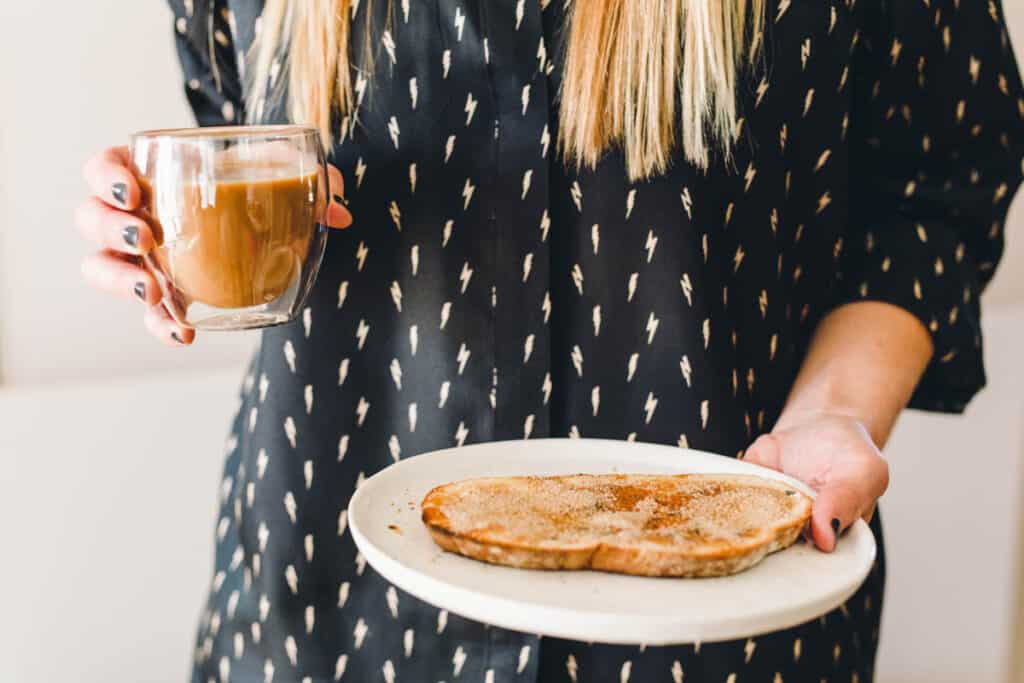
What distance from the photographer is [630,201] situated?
2.33 feet

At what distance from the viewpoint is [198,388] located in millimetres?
1265

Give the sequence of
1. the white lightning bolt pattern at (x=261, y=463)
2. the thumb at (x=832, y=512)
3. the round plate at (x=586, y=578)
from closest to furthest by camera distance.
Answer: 1. the round plate at (x=586, y=578)
2. the thumb at (x=832, y=512)
3. the white lightning bolt pattern at (x=261, y=463)

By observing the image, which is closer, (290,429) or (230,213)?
(230,213)

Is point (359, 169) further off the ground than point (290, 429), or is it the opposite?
point (359, 169)

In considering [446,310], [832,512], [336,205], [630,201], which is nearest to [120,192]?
[336,205]

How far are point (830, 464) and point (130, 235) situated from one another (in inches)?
19.3

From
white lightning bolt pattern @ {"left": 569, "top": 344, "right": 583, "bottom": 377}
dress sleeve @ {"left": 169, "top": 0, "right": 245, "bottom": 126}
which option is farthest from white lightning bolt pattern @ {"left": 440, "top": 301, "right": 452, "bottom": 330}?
dress sleeve @ {"left": 169, "top": 0, "right": 245, "bottom": 126}

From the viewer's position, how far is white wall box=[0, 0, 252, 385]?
1188 millimetres

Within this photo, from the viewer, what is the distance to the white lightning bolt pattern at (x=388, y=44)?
28.6 inches

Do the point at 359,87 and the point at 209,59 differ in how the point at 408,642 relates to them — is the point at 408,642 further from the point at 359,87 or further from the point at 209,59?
the point at 209,59

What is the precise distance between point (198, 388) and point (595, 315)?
0.74 meters

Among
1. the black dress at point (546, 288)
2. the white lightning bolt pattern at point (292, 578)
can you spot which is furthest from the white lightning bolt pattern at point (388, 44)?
the white lightning bolt pattern at point (292, 578)

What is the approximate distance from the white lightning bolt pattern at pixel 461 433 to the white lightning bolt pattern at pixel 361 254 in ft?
0.51

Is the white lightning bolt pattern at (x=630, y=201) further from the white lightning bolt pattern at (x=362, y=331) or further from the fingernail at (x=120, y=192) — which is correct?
the fingernail at (x=120, y=192)
